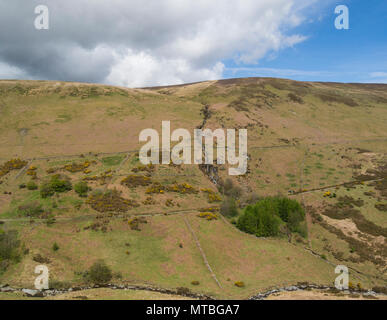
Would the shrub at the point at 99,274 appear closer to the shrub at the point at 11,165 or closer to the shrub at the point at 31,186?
the shrub at the point at 31,186

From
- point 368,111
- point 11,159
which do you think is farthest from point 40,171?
point 368,111

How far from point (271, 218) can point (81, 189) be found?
119 feet

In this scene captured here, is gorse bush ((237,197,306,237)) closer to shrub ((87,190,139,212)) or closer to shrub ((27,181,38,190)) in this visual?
shrub ((87,190,139,212))

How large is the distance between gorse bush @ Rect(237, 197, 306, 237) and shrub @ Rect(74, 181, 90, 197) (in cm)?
2997

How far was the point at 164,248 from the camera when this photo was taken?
119ft

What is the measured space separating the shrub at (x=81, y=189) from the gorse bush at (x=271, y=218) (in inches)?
1180

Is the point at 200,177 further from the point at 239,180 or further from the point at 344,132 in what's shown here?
the point at 344,132

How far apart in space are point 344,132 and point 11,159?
115m

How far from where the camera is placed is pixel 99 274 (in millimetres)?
28578

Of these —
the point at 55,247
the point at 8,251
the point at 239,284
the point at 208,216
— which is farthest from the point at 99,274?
the point at 208,216

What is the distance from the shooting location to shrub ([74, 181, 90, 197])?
45938 millimetres

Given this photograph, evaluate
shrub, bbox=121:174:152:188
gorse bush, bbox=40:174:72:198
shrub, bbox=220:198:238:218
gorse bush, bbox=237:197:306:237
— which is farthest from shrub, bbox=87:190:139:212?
gorse bush, bbox=237:197:306:237
